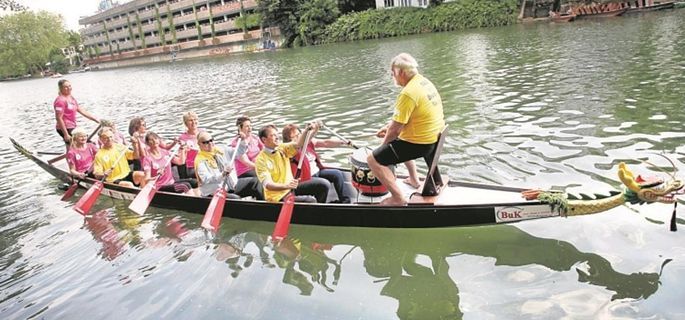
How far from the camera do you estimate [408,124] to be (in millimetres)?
6219

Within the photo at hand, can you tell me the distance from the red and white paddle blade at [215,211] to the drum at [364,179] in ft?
7.04

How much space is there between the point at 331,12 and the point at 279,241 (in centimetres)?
5608

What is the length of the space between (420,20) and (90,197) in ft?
153

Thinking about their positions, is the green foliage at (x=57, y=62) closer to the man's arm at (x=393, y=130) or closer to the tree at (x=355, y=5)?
the tree at (x=355, y=5)

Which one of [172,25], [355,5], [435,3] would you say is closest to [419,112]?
[435,3]

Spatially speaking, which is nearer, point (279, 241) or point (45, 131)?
point (279, 241)

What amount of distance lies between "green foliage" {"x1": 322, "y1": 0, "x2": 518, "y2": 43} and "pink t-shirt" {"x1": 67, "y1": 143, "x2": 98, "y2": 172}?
40763 millimetres

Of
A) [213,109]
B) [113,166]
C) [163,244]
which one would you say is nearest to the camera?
[163,244]

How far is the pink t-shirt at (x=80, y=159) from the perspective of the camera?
35.1 feet

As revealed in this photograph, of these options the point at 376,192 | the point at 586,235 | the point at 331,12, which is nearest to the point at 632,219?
the point at 586,235

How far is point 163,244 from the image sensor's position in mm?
8000

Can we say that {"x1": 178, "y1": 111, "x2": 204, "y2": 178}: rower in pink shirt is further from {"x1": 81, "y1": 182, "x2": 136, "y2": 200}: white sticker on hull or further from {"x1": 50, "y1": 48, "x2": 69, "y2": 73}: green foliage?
{"x1": 50, "y1": 48, "x2": 69, "y2": 73}: green foliage

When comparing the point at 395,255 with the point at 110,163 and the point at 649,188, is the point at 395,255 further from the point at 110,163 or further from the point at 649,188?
the point at 110,163

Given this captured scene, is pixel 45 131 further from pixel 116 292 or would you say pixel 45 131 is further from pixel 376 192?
pixel 376 192
